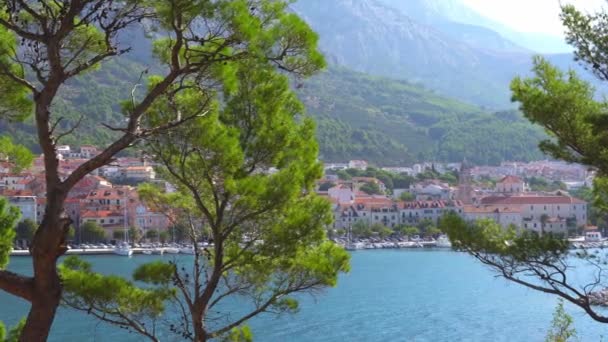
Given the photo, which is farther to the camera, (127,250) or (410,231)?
(410,231)

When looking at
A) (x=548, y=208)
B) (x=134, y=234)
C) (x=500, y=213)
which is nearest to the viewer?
(x=134, y=234)

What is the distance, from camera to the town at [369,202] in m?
52.4

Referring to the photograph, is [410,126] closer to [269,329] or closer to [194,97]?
[269,329]

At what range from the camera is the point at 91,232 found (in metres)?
51.6

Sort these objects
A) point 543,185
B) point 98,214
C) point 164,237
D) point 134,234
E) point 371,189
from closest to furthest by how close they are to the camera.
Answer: point 134,234
point 164,237
point 98,214
point 371,189
point 543,185

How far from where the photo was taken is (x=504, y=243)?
6.14 meters

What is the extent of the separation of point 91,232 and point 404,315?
105ft

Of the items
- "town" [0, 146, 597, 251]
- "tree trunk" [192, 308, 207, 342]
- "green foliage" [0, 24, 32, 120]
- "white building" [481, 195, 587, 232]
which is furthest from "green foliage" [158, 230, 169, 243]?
"green foliage" [0, 24, 32, 120]

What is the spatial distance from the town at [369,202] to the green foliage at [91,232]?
5.8 inches

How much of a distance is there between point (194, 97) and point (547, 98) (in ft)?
8.97

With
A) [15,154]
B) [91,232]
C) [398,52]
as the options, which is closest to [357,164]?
[91,232]

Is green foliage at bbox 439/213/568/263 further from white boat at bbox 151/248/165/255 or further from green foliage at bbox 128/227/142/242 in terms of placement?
green foliage at bbox 128/227/142/242

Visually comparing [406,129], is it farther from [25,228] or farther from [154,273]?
[154,273]

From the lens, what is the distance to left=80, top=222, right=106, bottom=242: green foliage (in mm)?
51531
